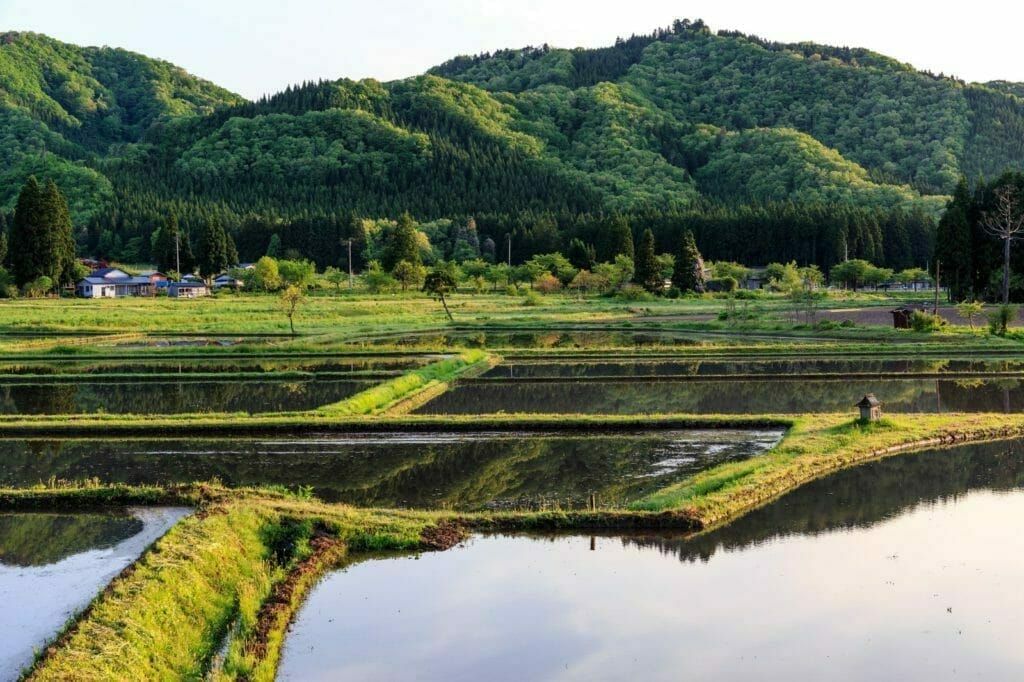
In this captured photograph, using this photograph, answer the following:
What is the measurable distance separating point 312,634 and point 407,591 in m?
1.65

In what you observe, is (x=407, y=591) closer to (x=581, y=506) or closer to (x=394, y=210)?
(x=581, y=506)

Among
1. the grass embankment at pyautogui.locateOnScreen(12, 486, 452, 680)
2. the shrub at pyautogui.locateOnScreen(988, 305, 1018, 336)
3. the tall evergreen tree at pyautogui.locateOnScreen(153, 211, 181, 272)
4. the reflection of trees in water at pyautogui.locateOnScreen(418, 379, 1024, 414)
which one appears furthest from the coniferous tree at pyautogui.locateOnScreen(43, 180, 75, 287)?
the grass embankment at pyautogui.locateOnScreen(12, 486, 452, 680)

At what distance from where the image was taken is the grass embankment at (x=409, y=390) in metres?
25.6

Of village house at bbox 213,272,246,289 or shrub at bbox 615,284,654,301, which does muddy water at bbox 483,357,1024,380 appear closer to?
shrub at bbox 615,284,654,301

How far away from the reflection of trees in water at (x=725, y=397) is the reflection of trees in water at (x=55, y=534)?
1136cm

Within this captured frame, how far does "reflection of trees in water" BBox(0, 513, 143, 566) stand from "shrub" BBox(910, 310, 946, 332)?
3988 cm

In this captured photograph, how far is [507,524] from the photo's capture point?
1520cm

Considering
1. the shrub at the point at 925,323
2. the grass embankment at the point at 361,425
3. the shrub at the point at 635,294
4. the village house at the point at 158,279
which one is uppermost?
the village house at the point at 158,279

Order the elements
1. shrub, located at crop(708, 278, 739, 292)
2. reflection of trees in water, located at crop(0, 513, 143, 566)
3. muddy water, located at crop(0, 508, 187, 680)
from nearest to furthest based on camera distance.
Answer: muddy water, located at crop(0, 508, 187, 680) < reflection of trees in water, located at crop(0, 513, 143, 566) < shrub, located at crop(708, 278, 739, 292)

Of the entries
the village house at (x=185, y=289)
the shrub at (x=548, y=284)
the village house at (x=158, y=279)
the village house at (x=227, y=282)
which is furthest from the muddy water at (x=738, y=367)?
the village house at (x=227, y=282)

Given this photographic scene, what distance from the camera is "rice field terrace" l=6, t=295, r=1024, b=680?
419 inches

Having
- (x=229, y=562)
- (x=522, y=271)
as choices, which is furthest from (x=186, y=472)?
(x=522, y=271)

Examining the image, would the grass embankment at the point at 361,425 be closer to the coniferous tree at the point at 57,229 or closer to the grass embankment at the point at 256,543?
the grass embankment at the point at 256,543

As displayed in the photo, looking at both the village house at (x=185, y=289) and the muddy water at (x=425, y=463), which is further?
the village house at (x=185, y=289)
